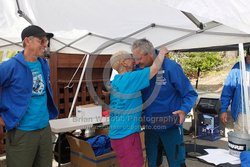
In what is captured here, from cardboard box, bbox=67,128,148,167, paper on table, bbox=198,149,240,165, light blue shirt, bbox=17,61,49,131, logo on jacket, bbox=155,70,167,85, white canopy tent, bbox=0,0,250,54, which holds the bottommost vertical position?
cardboard box, bbox=67,128,148,167

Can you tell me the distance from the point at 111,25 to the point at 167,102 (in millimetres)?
1353

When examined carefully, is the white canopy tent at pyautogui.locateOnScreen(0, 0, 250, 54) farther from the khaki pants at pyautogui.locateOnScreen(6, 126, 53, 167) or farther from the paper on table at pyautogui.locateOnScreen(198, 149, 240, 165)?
the khaki pants at pyautogui.locateOnScreen(6, 126, 53, 167)

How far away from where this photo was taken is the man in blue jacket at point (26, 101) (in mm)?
1956

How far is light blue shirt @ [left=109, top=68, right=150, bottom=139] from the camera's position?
1.83m

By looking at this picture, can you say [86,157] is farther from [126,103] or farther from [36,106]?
[126,103]

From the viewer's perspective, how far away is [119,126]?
193 cm

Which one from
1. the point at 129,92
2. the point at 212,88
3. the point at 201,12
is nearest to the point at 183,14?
the point at 129,92

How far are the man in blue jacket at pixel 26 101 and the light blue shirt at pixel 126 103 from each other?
604 millimetres

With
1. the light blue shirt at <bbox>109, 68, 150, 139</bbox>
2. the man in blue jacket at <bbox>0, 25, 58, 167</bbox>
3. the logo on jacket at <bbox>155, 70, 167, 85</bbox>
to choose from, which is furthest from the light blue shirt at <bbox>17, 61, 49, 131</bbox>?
the logo on jacket at <bbox>155, 70, 167, 85</bbox>

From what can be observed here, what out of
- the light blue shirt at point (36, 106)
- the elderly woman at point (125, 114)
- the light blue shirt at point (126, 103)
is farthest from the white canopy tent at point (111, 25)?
the light blue shirt at point (36, 106)

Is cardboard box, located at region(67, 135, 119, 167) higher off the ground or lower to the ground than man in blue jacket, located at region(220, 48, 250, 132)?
lower

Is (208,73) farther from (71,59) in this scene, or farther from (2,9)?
(2,9)

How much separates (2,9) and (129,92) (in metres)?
2.04

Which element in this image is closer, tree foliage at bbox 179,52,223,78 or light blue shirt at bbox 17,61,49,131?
light blue shirt at bbox 17,61,49,131
